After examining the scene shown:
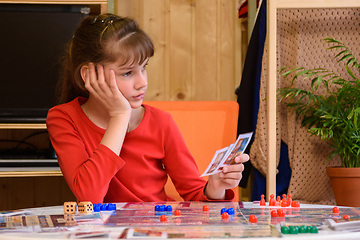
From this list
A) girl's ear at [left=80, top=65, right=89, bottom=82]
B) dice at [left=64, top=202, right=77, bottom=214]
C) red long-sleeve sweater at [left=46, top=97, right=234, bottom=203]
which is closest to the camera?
dice at [left=64, top=202, right=77, bottom=214]

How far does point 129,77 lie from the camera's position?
1093mm

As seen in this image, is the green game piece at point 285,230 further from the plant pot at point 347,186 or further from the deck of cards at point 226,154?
the plant pot at point 347,186

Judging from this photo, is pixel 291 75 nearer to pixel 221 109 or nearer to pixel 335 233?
pixel 221 109

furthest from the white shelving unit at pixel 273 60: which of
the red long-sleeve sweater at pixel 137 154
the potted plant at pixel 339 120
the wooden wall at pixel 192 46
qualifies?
the wooden wall at pixel 192 46

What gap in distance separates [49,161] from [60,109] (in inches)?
29.1

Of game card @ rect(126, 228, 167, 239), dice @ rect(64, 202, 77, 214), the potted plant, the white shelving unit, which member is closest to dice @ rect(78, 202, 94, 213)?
dice @ rect(64, 202, 77, 214)

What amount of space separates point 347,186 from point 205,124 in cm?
71

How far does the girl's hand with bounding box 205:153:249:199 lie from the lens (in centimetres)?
94

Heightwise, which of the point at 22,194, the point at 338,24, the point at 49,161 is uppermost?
the point at 338,24

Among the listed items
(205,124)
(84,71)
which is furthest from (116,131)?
(205,124)

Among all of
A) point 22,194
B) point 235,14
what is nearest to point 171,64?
point 235,14

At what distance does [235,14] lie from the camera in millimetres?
2420

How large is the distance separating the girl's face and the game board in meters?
0.40

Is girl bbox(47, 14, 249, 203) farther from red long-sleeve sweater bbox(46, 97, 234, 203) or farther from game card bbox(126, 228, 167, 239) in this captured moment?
game card bbox(126, 228, 167, 239)
